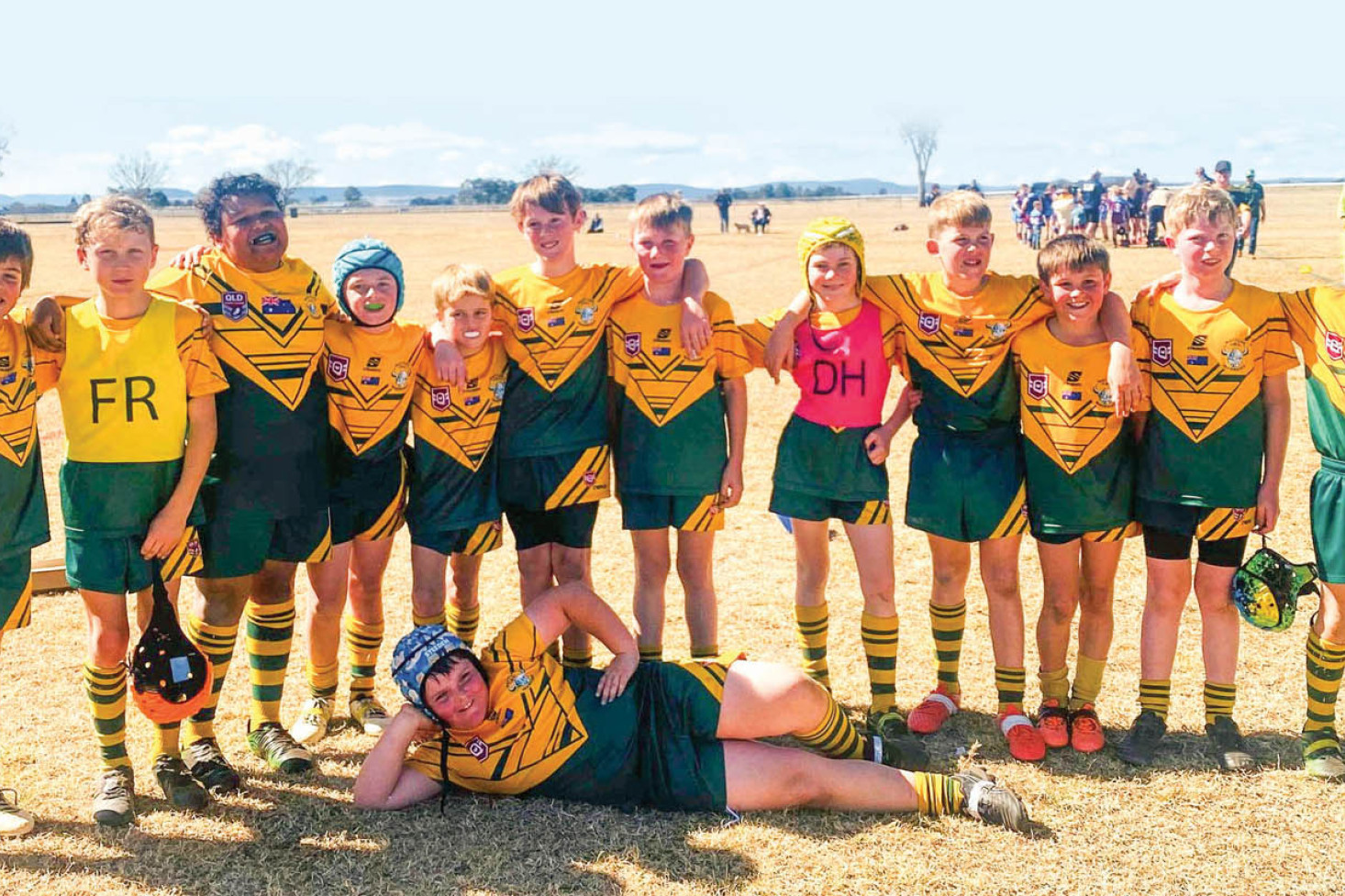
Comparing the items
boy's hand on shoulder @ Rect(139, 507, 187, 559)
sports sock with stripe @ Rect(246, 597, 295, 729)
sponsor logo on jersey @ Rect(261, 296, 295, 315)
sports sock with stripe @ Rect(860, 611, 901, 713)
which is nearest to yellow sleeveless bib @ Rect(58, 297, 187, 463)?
boy's hand on shoulder @ Rect(139, 507, 187, 559)

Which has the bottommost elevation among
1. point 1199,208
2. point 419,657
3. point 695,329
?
point 419,657

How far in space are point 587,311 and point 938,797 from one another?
2307 millimetres

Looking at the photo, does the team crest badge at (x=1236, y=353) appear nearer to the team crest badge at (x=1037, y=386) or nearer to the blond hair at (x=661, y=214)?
the team crest badge at (x=1037, y=386)

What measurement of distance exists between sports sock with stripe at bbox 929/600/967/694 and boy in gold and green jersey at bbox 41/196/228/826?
2986 millimetres

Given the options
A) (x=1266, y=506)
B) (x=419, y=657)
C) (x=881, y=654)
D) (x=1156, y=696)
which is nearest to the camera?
(x=419, y=657)

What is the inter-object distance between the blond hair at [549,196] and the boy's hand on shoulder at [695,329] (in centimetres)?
66

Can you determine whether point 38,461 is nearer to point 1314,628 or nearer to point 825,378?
point 825,378

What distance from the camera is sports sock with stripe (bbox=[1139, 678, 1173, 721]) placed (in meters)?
4.79

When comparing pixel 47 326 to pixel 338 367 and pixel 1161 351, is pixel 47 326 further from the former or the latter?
pixel 1161 351

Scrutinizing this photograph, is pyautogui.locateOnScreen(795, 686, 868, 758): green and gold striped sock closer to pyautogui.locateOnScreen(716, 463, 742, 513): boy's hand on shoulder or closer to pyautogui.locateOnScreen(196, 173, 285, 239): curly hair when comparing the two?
pyautogui.locateOnScreen(716, 463, 742, 513): boy's hand on shoulder

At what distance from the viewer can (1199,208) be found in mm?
4496

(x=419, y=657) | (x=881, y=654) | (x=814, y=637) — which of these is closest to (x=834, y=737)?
(x=881, y=654)

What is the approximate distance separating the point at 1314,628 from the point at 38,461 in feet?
15.8

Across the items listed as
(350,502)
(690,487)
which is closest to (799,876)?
(690,487)
